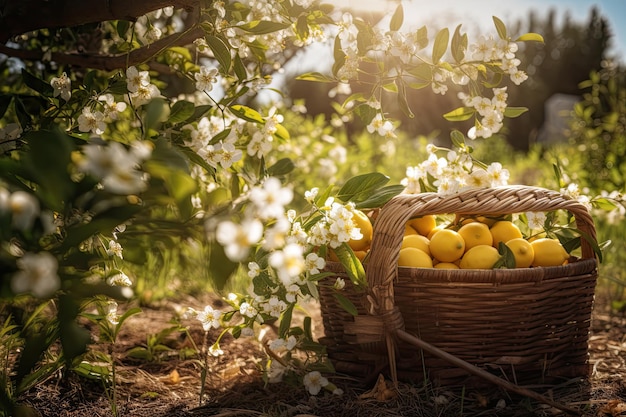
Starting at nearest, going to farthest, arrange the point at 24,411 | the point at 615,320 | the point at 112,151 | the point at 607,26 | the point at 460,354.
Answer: the point at 112,151 < the point at 24,411 < the point at 460,354 < the point at 615,320 < the point at 607,26

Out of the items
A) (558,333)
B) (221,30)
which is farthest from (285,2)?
(558,333)

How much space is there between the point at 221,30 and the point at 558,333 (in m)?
1.03

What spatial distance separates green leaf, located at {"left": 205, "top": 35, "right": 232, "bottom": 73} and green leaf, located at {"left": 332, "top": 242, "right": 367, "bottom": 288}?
435mm

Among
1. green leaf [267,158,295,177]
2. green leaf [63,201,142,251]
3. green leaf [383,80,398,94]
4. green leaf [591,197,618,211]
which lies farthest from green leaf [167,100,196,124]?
green leaf [591,197,618,211]

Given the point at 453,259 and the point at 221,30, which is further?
the point at 453,259

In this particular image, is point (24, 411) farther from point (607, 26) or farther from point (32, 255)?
point (607, 26)

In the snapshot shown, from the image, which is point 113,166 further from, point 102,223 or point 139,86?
point 139,86

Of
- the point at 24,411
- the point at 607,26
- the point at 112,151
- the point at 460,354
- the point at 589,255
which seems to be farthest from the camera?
the point at 607,26

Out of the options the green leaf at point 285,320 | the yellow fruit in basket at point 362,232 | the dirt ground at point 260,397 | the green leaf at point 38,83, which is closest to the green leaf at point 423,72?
the yellow fruit in basket at point 362,232

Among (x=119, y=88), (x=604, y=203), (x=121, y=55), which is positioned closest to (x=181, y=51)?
(x=121, y=55)

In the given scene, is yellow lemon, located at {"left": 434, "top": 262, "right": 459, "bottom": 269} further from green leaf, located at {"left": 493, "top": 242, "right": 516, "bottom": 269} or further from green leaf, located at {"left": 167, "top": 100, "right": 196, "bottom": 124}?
green leaf, located at {"left": 167, "top": 100, "right": 196, "bottom": 124}

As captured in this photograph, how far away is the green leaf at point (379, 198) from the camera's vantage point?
1.23 meters

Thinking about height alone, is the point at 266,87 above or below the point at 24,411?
above

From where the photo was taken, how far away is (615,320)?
190 cm
